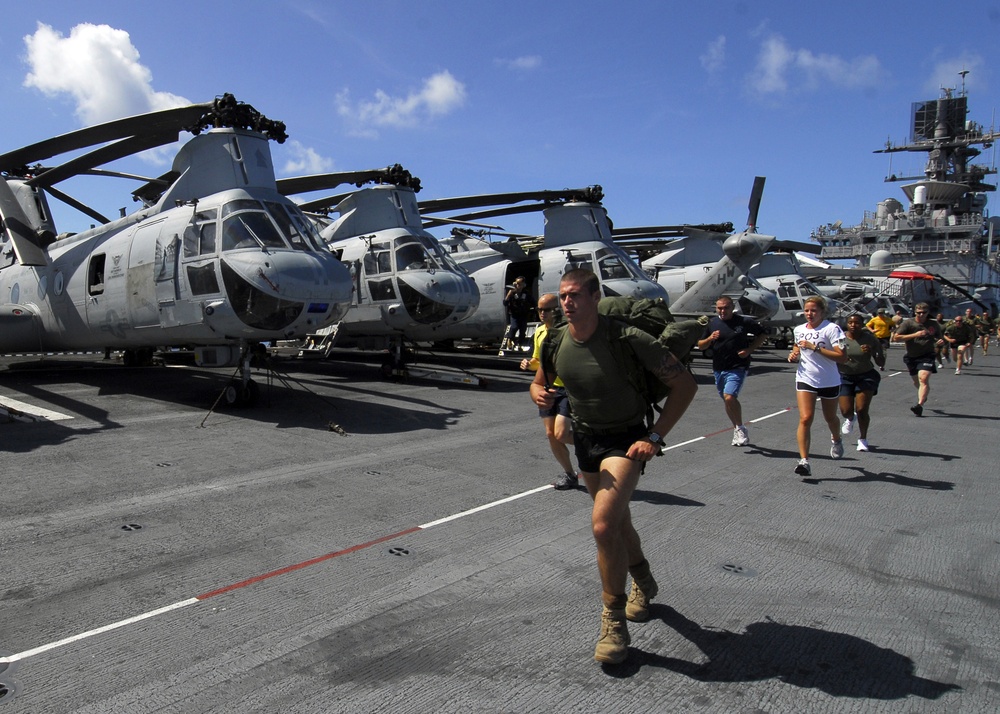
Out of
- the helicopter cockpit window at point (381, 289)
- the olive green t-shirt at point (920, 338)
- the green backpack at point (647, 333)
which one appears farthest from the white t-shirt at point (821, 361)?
the helicopter cockpit window at point (381, 289)

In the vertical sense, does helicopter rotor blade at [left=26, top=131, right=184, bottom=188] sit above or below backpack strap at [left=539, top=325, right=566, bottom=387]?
above

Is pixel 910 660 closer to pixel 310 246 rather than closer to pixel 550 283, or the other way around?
pixel 310 246

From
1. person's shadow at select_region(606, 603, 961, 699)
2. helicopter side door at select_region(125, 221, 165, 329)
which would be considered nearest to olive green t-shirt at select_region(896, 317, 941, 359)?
person's shadow at select_region(606, 603, 961, 699)

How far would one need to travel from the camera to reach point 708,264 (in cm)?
2355

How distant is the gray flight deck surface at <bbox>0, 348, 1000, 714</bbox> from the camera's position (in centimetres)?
299

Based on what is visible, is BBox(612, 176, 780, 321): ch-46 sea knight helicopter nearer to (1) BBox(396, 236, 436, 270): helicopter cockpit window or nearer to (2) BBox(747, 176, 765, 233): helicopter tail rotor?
(2) BBox(747, 176, 765, 233): helicopter tail rotor

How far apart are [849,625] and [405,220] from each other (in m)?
12.9

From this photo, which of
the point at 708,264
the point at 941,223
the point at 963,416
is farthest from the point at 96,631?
the point at 941,223

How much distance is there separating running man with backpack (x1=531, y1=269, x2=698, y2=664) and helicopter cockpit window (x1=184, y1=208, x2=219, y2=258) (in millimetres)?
7824

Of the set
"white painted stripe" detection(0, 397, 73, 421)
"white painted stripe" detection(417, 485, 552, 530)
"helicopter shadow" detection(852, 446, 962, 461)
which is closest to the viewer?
"white painted stripe" detection(417, 485, 552, 530)

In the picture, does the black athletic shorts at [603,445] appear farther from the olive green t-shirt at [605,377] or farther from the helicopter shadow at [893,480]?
the helicopter shadow at [893,480]

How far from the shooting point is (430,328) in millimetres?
14297

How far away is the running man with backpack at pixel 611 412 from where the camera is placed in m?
3.18

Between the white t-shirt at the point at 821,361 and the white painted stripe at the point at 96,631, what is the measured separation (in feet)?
19.2
